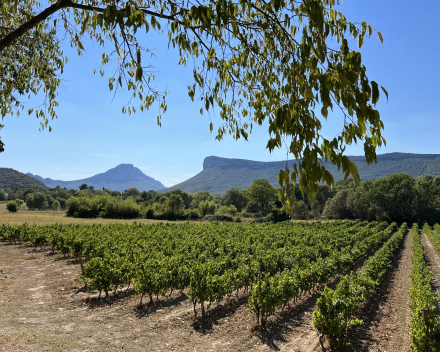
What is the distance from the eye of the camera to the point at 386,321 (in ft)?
26.9

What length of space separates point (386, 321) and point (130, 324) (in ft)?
24.5

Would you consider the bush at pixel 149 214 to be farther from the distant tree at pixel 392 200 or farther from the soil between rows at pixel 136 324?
the soil between rows at pixel 136 324

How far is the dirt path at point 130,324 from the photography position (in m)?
6.17

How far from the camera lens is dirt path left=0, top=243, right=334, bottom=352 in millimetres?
6172

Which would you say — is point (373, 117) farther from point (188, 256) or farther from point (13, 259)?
point (13, 259)

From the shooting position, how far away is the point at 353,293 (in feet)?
24.8

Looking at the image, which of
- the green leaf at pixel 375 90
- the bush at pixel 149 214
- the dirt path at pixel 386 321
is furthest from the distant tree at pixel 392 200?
the green leaf at pixel 375 90

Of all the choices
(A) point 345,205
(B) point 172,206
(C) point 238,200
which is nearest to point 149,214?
(B) point 172,206

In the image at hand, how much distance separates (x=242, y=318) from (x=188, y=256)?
5436 millimetres

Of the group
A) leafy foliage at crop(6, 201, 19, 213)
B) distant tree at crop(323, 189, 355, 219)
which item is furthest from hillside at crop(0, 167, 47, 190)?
distant tree at crop(323, 189, 355, 219)

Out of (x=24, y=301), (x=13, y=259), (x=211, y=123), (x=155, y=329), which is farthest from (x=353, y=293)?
(x=13, y=259)

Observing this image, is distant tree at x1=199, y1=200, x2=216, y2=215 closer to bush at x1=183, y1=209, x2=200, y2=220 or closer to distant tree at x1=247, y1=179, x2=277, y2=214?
bush at x1=183, y1=209, x2=200, y2=220

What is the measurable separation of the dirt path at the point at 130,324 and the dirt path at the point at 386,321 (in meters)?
1.31

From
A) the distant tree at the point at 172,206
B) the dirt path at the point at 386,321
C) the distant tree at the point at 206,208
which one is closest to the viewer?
the dirt path at the point at 386,321
